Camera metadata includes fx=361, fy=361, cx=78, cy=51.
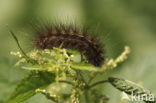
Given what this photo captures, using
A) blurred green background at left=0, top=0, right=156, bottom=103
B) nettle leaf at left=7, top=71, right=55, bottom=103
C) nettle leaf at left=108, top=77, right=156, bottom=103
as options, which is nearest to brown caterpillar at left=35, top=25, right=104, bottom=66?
nettle leaf at left=7, top=71, right=55, bottom=103

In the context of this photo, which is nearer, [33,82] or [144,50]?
[33,82]

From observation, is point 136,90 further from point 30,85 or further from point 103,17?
point 103,17

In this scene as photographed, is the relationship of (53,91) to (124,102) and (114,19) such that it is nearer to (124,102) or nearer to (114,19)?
(124,102)

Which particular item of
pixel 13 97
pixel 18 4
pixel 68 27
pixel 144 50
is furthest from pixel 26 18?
pixel 13 97

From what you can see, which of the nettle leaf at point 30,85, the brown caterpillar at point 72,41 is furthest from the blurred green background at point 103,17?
the nettle leaf at point 30,85

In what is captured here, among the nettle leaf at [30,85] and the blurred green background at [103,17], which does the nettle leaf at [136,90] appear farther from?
the blurred green background at [103,17]

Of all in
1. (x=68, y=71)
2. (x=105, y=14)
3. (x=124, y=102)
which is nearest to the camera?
(x=68, y=71)
